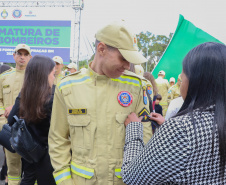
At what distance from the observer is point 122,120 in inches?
66.5

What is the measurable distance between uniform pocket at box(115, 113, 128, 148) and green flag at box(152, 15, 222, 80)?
854 cm

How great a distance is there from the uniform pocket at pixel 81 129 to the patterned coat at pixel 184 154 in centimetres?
52

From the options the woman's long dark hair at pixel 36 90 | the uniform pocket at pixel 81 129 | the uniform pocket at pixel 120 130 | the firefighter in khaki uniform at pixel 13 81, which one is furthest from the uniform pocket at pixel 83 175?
the firefighter in khaki uniform at pixel 13 81

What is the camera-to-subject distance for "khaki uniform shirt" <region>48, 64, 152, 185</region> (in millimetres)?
1650

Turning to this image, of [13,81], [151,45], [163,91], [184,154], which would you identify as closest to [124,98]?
[184,154]

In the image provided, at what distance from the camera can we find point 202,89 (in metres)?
1.21

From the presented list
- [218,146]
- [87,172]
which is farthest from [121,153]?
[218,146]

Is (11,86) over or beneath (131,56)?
beneath

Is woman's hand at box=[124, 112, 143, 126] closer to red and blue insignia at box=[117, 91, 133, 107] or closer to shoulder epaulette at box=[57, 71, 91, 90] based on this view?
red and blue insignia at box=[117, 91, 133, 107]

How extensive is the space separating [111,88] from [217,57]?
0.74m

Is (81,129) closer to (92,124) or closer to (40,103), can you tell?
(92,124)

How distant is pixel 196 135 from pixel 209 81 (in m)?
0.26

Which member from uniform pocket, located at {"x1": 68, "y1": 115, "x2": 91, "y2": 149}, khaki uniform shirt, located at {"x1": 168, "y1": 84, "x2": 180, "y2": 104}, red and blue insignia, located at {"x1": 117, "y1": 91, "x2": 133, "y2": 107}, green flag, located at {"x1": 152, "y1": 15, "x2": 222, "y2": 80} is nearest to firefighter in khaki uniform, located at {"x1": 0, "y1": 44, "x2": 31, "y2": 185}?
uniform pocket, located at {"x1": 68, "y1": 115, "x2": 91, "y2": 149}

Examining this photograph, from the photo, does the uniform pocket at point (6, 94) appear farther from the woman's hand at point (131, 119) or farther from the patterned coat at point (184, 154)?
the patterned coat at point (184, 154)
